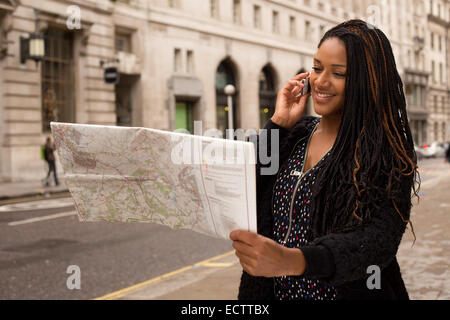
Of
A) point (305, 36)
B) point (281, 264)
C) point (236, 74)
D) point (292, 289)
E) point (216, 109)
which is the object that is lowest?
point (292, 289)

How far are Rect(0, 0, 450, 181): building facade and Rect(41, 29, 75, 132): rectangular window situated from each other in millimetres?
41

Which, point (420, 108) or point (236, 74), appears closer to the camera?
point (236, 74)

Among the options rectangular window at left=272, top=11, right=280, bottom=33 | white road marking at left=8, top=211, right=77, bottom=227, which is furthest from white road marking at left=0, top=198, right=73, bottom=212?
rectangular window at left=272, top=11, right=280, bottom=33

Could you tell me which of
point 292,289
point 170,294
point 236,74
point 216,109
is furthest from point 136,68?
point 292,289

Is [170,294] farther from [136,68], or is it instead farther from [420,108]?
[420,108]

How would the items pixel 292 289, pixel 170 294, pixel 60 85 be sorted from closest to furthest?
pixel 292 289 < pixel 170 294 < pixel 60 85

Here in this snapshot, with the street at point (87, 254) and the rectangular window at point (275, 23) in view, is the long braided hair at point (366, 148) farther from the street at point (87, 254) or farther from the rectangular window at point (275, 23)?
the rectangular window at point (275, 23)

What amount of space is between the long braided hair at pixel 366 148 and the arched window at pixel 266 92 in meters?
29.5

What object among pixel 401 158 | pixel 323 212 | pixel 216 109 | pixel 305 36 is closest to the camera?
pixel 401 158

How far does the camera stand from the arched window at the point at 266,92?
3170cm

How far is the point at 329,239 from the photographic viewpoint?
4.67ft

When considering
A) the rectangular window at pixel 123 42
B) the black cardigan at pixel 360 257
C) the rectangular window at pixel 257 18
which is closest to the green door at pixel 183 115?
the rectangular window at pixel 123 42

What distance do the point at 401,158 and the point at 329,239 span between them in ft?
1.02

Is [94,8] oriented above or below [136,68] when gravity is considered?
above
